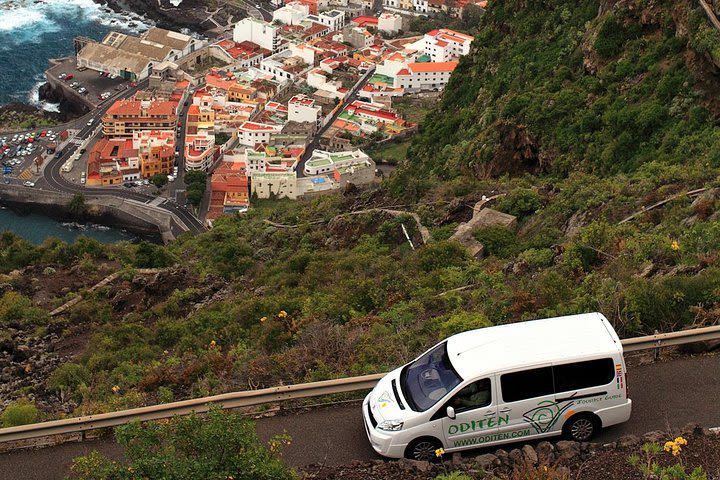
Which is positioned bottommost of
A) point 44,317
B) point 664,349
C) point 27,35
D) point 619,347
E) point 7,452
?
point 27,35

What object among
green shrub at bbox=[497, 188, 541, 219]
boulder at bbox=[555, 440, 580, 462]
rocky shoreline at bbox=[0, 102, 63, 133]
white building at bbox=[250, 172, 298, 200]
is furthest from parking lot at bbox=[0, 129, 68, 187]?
boulder at bbox=[555, 440, 580, 462]

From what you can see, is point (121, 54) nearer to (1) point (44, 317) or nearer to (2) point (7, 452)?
(1) point (44, 317)

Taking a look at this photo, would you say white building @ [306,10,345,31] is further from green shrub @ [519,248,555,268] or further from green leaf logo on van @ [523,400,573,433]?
green leaf logo on van @ [523,400,573,433]

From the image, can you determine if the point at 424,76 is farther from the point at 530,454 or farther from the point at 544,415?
the point at 530,454

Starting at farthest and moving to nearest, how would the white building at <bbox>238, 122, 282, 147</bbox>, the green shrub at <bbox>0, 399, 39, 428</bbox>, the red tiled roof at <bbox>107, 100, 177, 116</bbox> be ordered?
the red tiled roof at <bbox>107, 100, 177, 116</bbox> → the white building at <bbox>238, 122, 282, 147</bbox> → the green shrub at <bbox>0, 399, 39, 428</bbox>

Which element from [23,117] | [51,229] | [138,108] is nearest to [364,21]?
[138,108]

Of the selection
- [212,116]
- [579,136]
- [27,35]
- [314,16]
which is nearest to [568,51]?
[579,136]
